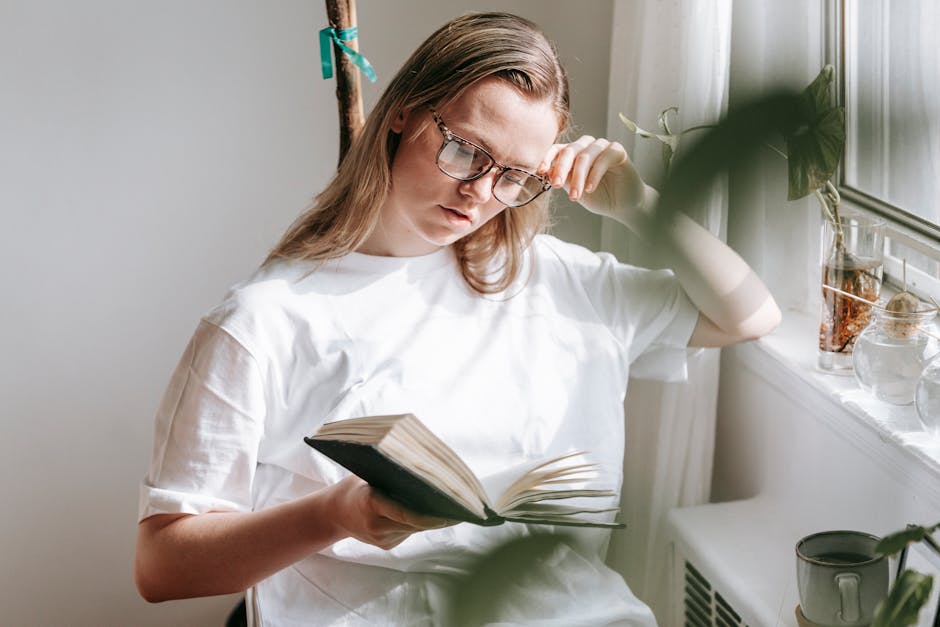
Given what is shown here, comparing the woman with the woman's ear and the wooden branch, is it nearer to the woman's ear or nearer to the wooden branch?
the woman's ear

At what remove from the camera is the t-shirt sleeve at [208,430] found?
1.18 metres

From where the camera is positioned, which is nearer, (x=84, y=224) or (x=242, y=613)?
(x=242, y=613)

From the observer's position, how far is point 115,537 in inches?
84.3

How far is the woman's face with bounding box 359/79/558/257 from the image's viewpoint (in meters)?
1.13

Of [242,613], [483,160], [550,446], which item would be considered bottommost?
[242,613]

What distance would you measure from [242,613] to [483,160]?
3.43ft

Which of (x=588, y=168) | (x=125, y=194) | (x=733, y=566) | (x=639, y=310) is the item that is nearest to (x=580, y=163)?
(x=588, y=168)

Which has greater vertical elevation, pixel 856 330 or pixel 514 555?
pixel 514 555

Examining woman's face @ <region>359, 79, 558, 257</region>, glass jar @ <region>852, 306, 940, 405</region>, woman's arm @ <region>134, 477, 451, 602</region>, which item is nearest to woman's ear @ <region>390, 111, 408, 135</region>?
woman's face @ <region>359, 79, 558, 257</region>

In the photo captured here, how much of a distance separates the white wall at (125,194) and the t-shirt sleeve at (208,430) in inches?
32.6

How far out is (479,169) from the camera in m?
1.13

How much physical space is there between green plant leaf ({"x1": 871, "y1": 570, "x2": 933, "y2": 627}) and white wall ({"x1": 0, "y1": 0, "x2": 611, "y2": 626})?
4.79 ft

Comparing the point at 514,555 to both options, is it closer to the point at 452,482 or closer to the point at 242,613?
the point at 452,482

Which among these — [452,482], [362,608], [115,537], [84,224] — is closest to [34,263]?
[84,224]
